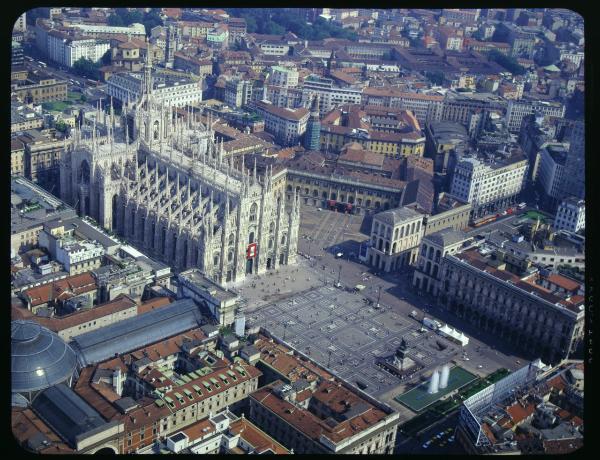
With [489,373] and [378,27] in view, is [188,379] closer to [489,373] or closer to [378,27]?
[489,373]

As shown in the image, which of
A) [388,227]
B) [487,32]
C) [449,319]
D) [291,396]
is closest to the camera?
[291,396]

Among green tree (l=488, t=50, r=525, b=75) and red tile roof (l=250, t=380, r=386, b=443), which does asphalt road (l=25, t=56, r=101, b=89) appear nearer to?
green tree (l=488, t=50, r=525, b=75)

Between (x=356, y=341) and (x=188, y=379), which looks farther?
(x=356, y=341)

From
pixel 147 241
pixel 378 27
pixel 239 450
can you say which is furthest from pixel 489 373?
pixel 378 27

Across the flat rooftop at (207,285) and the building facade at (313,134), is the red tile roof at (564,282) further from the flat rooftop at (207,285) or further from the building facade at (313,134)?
the building facade at (313,134)
